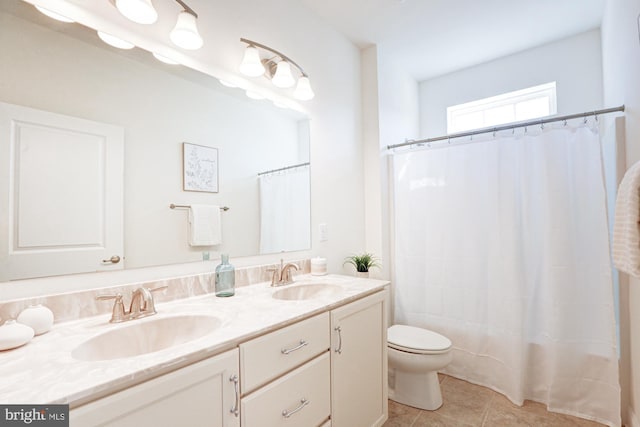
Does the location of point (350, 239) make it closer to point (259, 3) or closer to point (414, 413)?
point (414, 413)

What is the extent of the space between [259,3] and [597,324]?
270cm

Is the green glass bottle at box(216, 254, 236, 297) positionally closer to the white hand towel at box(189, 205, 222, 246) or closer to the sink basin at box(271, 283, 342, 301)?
the white hand towel at box(189, 205, 222, 246)

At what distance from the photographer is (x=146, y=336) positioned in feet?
3.44

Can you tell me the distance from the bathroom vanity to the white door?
9.0 inches

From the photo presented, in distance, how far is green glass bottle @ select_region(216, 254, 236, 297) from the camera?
4.54ft

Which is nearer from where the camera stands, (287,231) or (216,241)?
(216,241)

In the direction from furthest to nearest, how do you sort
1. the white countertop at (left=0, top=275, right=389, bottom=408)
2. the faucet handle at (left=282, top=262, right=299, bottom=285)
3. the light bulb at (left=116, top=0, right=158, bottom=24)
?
the faucet handle at (left=282, top=262, right=299, bottom=285) → the light bulb at (left=116, top=0, right=158, bottom=24) → the white countertop at (left=0, top=275, right=389, bottom=408)

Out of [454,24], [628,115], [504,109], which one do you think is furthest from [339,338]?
[504,109]

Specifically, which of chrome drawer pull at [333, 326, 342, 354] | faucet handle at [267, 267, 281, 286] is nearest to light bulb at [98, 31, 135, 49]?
faucet handle at [267, 267, 281, 286]

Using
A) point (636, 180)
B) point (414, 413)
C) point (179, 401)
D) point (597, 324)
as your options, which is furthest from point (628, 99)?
point (179, 401)

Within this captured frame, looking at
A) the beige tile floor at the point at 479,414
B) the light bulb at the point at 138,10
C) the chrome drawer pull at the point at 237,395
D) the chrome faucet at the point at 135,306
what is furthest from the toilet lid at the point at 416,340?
the light bulb at the point at 138,10

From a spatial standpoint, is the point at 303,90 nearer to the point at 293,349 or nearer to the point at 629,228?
the point at 293,349

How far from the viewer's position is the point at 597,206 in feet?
5.89

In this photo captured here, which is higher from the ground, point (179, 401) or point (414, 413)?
point (179, 401)
